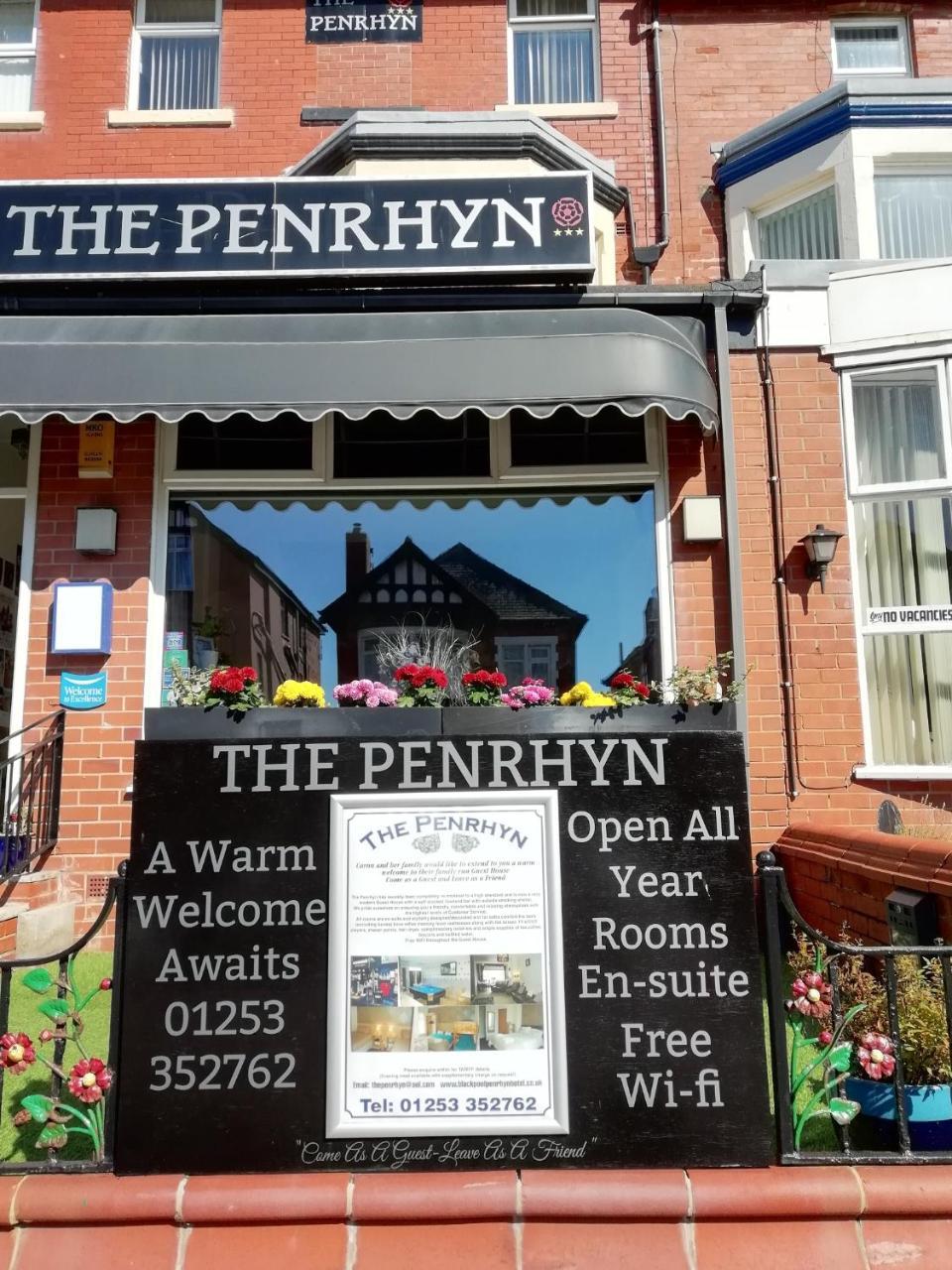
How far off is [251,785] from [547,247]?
4.34 metres

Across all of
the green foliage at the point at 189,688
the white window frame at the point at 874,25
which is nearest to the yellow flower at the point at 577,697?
Answer: the green foliage at the point at 189,688

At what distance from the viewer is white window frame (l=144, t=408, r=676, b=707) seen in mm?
6184

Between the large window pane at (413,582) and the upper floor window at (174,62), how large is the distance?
4601 mm

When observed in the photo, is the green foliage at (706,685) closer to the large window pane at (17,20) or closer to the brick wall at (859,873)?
the brick wall at (859,873)

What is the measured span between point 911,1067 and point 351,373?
432 centimetres

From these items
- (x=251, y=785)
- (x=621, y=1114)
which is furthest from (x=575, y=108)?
(x=621, y=1114)

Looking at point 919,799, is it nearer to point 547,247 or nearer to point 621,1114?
point 621,1114

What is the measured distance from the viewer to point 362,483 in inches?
253

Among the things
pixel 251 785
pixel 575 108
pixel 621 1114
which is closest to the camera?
pixel 621 1114

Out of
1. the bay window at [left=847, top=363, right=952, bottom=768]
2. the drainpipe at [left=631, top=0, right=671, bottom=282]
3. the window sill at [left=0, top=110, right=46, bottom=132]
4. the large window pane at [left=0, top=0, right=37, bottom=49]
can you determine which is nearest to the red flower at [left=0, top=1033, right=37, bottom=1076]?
the bay window at [left=847, top=363, right=952, bottom=768]

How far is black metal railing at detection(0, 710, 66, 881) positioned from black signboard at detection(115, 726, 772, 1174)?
3.23m

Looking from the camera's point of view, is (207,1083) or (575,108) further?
(575,108)

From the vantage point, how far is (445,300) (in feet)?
19.3

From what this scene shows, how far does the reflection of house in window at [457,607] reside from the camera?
626 cm
